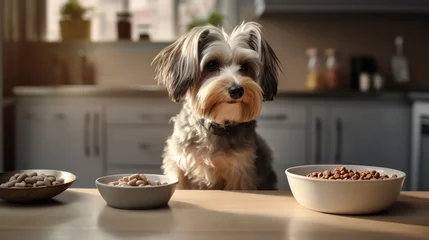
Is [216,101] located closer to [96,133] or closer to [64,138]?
[96,133]

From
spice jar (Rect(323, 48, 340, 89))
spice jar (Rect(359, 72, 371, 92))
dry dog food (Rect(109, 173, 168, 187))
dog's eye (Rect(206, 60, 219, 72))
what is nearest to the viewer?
dry dog food (Rect(109, 173, 168, 187))

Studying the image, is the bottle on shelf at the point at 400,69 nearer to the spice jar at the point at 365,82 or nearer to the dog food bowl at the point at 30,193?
the spice jar at the point at 365,82

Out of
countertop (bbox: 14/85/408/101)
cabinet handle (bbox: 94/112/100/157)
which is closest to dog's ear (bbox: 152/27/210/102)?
countertop (bbox: 14/85/408/101)

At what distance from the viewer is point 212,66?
176 cm

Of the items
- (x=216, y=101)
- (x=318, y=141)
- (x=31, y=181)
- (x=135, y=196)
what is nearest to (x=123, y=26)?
(x=318, y=141)

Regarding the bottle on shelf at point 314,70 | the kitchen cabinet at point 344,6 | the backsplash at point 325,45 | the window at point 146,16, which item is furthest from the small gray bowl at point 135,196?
the window at point 146,16

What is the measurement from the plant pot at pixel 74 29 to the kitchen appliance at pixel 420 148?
249 centimetres

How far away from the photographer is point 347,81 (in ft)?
13.4

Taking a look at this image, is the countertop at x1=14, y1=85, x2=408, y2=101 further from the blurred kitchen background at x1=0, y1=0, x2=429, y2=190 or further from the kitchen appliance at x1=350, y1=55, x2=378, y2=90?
the kitchen appliance at x1=350, y1=55, x2=378, y2=90

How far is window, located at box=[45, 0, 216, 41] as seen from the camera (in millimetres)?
4328

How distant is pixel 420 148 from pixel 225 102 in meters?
2.07

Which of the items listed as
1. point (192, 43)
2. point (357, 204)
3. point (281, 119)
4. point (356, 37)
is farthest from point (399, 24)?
point (357, 204)

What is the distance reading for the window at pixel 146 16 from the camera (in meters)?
4.33

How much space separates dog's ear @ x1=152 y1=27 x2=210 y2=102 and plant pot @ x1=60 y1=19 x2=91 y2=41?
2505 millimetres
